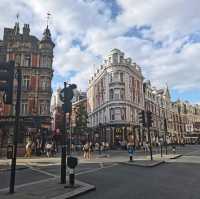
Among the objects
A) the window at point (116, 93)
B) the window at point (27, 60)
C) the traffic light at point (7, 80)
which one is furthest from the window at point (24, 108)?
the traffic light at point (7, 80)

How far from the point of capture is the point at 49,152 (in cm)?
2853

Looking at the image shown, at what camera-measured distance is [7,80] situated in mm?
8422

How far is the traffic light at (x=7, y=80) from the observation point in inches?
327

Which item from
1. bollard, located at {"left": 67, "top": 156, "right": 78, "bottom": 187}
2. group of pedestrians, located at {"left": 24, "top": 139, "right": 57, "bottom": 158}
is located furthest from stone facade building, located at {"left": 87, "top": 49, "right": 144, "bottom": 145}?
bollard, located at {"left": 67, "top": 156, "right": 78, "bottom": 187}

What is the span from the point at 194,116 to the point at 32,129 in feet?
319

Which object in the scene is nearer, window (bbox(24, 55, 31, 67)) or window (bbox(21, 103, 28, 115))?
window (bbox(21, 103, 28, 115))

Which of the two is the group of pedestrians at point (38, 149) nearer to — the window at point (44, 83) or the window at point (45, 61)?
the window at point (44, 83)

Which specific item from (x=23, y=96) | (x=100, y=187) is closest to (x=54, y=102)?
(x=23, y=96)

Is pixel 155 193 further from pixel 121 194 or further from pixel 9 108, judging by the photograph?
pixel 9 108

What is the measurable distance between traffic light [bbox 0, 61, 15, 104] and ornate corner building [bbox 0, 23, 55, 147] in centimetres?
2760

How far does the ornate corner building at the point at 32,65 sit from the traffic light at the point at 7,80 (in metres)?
27.6

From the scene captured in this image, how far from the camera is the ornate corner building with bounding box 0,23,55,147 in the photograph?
37625 millimetres

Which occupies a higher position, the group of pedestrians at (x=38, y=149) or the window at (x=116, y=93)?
the window at (x=116, y=93)

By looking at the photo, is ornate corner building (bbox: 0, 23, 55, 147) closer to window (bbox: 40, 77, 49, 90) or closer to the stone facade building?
window (bbox: 40, 77, 49, 90)
